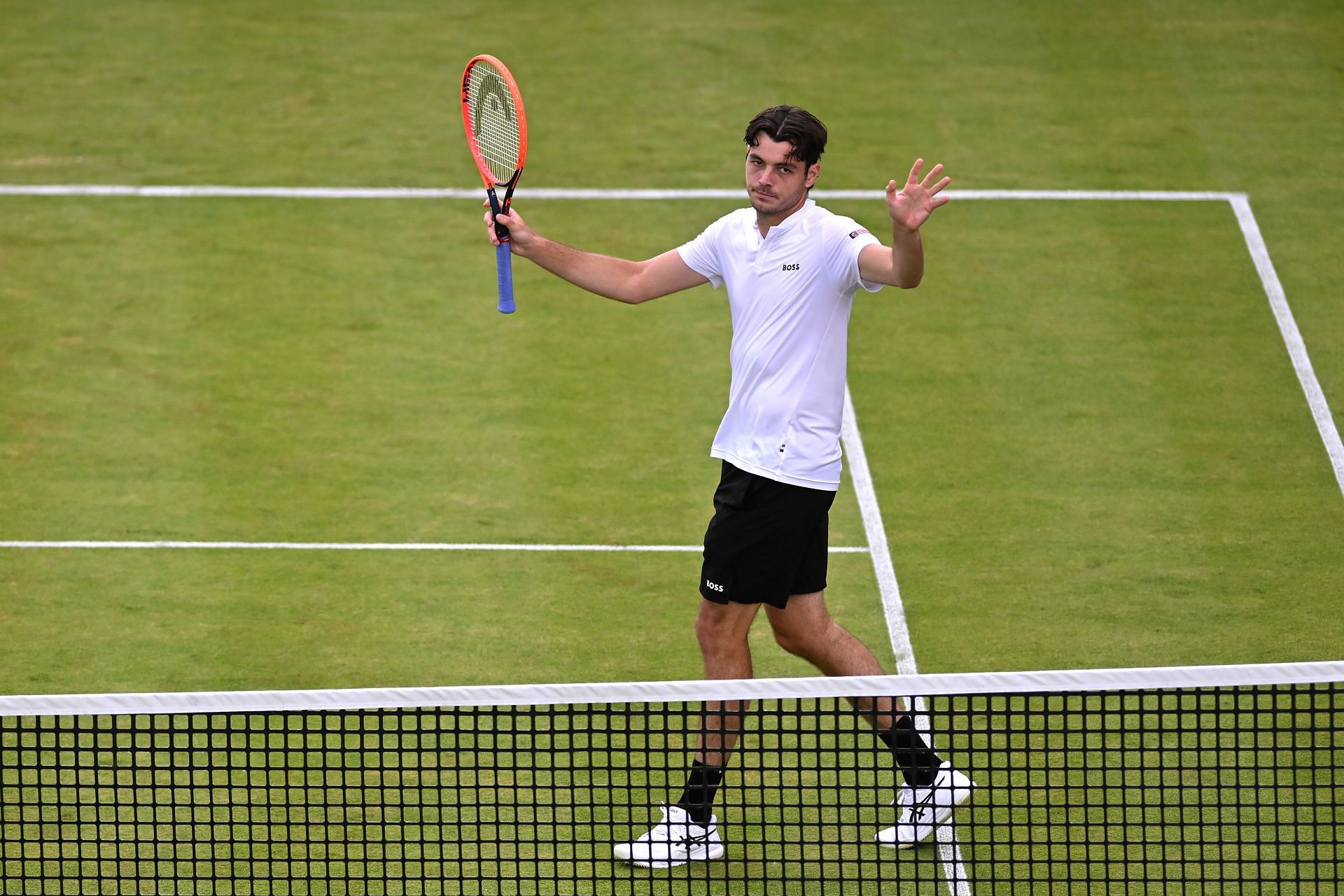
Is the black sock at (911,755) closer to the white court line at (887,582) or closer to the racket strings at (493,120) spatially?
the white court line at (887,582)

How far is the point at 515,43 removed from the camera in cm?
1470

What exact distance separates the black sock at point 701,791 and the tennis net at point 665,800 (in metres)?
0.10

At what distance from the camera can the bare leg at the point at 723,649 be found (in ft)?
19.2

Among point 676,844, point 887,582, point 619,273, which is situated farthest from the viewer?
point 887,582

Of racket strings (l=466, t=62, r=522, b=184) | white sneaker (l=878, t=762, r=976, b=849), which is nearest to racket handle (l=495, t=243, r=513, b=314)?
racket strings (l=466, t=62, r=522, b=184)

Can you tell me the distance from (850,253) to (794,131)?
41 centimetres

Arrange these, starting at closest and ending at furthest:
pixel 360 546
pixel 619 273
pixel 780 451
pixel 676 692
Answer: pixel 676 692 < pixel 780 451 < pixel 619 273 < pixel 360 546

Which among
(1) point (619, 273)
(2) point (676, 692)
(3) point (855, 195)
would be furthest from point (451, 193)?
(2) point (676, 692)

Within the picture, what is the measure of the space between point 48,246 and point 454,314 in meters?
2.82

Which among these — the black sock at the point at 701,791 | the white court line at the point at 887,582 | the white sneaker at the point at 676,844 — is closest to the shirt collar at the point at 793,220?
the white court line at the point at 887,582

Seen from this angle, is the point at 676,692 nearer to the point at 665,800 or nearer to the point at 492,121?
the point at 665,800

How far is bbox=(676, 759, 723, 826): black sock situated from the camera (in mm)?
5812

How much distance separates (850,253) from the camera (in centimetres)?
563

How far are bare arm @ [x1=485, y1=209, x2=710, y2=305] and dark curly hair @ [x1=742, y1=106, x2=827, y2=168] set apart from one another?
1.97 ft
